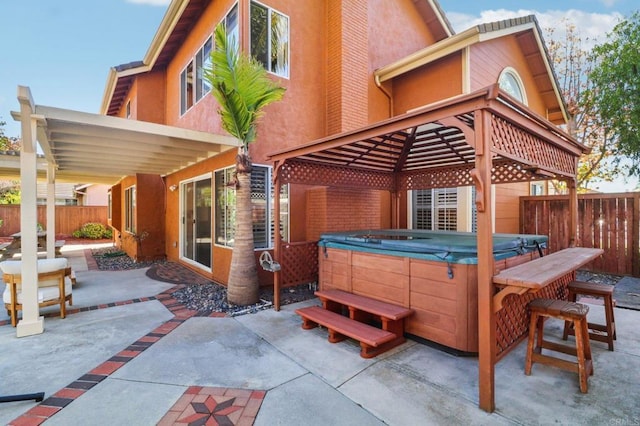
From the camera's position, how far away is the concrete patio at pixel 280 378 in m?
2.51

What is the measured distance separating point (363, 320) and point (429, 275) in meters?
1.18

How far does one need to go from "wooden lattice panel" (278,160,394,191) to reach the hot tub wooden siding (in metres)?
1.59

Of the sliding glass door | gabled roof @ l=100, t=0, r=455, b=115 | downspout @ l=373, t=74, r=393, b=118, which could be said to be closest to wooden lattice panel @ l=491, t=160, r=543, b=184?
downspout @ l=373, t=74, r=393, b=118

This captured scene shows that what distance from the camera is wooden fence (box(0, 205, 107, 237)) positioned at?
16266 millimetres

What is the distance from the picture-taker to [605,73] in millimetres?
7859

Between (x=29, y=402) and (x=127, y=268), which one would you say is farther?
(x=127, y=268)

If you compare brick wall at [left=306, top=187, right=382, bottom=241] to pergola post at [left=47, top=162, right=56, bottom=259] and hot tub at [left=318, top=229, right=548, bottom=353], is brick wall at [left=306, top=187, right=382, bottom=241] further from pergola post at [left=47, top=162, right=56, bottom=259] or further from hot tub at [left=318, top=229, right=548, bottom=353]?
pergola post at [left=47, top=162, right=56, bottom=259]

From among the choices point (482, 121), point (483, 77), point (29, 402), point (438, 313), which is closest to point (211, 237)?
point (29, 402)

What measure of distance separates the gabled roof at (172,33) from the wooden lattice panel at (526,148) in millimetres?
7120

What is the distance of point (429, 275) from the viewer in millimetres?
3666

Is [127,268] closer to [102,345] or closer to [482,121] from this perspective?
[102,345]

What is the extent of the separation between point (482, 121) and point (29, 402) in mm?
4444

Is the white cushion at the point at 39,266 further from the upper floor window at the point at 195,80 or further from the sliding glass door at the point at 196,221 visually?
the upper floor window at the point at 195,80

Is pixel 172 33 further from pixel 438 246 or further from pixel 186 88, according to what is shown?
pixel 438 246
